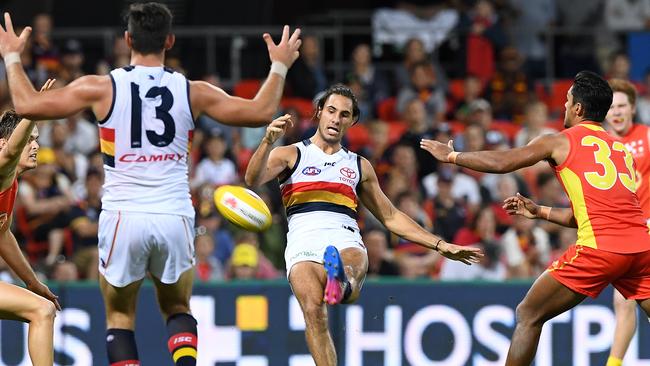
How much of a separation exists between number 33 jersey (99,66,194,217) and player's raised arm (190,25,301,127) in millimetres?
84

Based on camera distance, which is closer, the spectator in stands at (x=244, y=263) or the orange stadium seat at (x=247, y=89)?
the spectator in stands at (x=244, y=263)

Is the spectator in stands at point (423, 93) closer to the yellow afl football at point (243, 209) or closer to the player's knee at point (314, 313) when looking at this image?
the yellow afl football at point (243, 209)

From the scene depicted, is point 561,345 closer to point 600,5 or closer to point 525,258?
point 525,258

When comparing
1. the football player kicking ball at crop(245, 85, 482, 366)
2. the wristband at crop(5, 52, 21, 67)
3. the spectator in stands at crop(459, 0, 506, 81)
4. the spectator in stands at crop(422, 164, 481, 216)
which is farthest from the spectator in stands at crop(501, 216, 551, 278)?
the wristband at crop(5, 52, 21, 67)

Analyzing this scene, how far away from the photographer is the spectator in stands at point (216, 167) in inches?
604

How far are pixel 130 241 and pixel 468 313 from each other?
533cm

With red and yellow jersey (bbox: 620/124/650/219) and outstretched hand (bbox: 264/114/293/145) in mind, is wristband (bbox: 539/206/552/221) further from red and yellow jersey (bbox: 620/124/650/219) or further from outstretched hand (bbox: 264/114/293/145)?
outstretched hand (bbox: 264/114/293/145)

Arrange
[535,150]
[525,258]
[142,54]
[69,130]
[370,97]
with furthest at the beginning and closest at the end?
[370,97], [69,130], [525,258], [535,150], [142,54]

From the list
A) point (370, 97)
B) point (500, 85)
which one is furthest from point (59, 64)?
point (500, 85)

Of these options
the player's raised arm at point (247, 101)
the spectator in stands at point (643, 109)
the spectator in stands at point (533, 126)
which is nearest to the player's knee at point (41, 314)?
the player's raised arm at point (247, 101)

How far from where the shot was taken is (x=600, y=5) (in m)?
19.7

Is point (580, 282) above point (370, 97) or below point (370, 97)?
below

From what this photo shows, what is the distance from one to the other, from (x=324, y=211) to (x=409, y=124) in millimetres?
6883

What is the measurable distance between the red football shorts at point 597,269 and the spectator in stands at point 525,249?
539 cm
